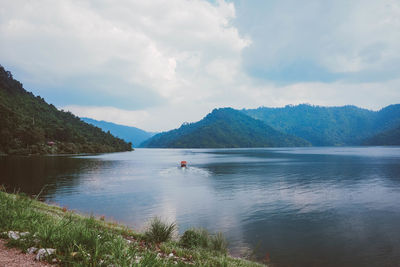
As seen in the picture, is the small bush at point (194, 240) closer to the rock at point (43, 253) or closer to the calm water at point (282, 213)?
the calm water at point (282, 213)

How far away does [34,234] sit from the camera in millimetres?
10555

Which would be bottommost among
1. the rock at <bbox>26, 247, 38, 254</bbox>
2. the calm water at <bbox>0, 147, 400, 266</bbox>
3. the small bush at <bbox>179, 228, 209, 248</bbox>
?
the calm water at <bbox>0, 147, 400, 266</bbox>

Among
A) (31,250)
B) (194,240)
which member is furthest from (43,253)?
(194,240)

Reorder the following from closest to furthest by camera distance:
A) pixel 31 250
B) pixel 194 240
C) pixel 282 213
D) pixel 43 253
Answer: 1. pixel 43 253
2. pixel 31 250
3. pixel 194 240
4. pixel 282 213

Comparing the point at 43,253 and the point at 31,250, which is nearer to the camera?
the point at 43,253

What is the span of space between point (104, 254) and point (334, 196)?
42.8 metres

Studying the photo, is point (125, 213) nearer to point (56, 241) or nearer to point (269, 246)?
point (269, 246)

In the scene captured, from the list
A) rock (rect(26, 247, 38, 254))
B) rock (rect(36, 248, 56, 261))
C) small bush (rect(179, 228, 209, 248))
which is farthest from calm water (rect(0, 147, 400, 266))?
rock (rect(26, 247, 38, 254))

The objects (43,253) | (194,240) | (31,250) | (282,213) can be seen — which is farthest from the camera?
(282,213)

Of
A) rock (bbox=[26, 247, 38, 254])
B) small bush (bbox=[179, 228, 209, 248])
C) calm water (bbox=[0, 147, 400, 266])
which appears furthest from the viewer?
calm water (bbox=[0, 147, 400, 266])

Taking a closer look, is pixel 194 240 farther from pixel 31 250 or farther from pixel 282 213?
pixel 282 213

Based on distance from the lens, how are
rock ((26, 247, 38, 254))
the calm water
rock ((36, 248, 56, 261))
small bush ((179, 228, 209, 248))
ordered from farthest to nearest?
the calm water
small bush ((179, 228, 209, 248))
rock ((26, 247, 38, 254))
rock ((36, 248, 56, 261))

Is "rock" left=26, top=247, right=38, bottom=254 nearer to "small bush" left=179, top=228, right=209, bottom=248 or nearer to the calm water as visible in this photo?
"small bush" left=179, top=228, right=209, bottom=248

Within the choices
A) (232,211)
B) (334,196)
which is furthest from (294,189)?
(232,211)
